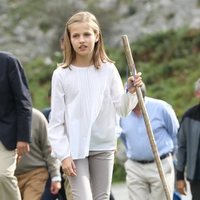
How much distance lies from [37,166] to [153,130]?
4.50 ft

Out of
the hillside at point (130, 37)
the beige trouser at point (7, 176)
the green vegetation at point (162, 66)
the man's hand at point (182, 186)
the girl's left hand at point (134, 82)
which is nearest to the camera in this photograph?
the girl's left hand at point (134, 82)

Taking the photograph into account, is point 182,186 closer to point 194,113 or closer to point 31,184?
point 194,113

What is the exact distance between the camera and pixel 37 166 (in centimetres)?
998

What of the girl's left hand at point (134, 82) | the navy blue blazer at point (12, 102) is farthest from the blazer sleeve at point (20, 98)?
the girl's left hand at point (134, 82)

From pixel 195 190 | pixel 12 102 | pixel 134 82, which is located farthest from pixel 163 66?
pixel 134 82

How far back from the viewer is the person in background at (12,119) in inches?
322

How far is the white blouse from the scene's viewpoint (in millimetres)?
7539

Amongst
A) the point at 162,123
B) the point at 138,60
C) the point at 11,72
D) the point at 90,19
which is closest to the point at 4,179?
the point at 11,72

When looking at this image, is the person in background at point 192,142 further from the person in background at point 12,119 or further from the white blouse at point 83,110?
the white blouse at point 83,110

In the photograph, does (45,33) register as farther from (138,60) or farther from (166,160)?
(166,160)

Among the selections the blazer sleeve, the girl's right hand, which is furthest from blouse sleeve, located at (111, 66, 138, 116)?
the blazer sleeve

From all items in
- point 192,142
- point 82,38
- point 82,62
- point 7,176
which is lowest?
point 192,142

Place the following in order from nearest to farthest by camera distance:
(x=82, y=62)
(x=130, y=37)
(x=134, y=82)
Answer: (x=134, y=82)
(x=82, y=62)
(x=130, y=37)

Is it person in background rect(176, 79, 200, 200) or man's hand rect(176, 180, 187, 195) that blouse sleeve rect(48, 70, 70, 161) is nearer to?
person in background rect(176, 79, 200, 200)
